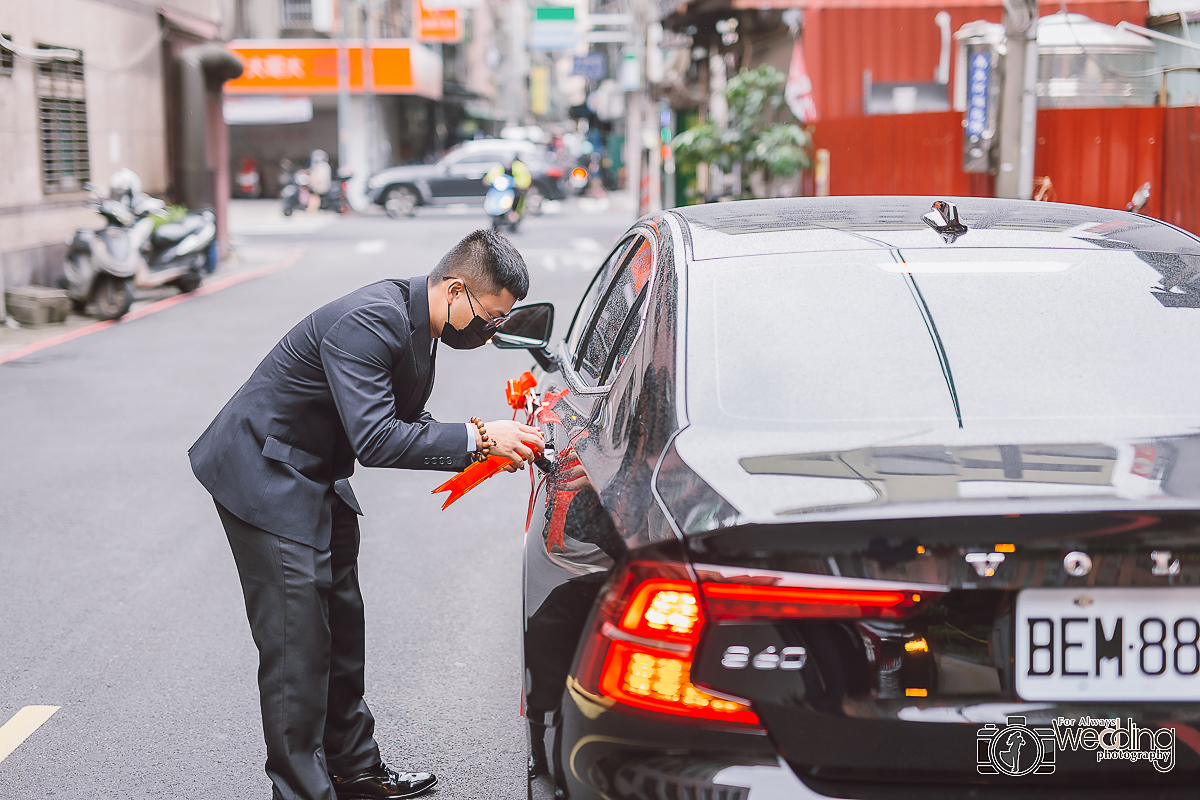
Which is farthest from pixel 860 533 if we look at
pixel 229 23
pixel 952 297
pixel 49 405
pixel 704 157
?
pixel 229 23

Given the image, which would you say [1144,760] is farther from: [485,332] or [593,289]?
[593,289]

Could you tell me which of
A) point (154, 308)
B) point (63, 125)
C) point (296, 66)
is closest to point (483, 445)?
point (154, 308)

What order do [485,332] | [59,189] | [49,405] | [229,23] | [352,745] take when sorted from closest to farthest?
[485,332] < [352,745] < [49,405] < [59,189] < [229,23]

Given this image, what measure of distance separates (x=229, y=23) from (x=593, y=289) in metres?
21.0

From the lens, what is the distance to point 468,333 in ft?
10.1

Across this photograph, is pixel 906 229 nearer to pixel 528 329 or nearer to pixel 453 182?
pixel 528 329

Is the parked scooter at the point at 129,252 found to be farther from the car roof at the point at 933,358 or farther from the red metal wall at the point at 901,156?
the car roof at the point at 933,358

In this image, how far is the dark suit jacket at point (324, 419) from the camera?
2818 millimetres

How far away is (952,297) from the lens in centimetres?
269

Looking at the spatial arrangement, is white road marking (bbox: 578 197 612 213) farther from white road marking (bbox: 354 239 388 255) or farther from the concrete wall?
the concrete wall

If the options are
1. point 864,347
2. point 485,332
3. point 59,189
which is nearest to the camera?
→ point 864,347

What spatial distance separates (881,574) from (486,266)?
1323mm

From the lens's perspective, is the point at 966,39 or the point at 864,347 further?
the point at 966,39

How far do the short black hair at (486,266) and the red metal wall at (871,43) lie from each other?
13657mm
